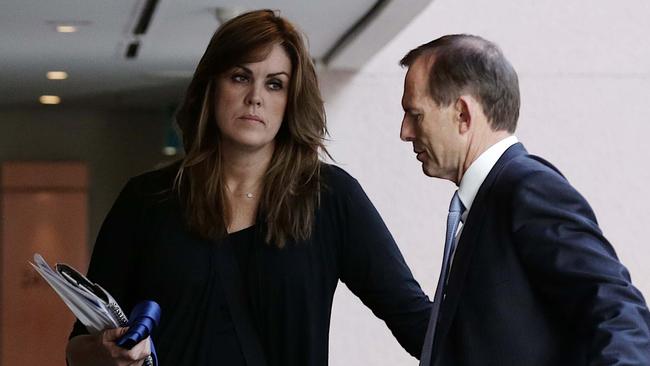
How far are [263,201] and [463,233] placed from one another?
759 millimetres

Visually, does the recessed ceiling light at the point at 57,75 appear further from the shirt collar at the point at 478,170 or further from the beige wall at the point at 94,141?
the shirt collar at the point at 478,170

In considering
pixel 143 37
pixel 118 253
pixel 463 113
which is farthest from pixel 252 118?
pixel 143 37

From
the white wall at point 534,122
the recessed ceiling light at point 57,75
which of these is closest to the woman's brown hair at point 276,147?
the white wall at point 534,122

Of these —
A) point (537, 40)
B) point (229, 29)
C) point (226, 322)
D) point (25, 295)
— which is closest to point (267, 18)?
point (229, 29)

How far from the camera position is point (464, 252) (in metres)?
2.22

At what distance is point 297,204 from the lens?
2879 millimetres

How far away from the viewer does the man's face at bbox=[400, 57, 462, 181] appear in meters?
2.30

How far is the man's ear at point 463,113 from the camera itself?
90.3 inches

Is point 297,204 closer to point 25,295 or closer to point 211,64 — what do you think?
point 211,64

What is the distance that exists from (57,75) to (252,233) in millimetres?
7517

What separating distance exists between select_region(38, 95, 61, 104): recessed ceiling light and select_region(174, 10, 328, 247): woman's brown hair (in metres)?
9.10

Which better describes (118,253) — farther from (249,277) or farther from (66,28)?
(66,28)

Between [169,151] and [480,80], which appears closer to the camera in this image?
[480,80]

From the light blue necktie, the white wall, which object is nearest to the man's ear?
the light blue necktie
